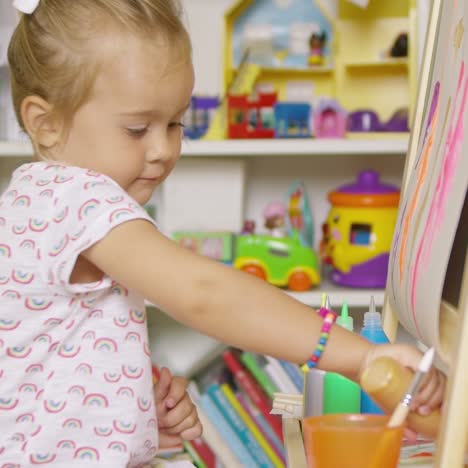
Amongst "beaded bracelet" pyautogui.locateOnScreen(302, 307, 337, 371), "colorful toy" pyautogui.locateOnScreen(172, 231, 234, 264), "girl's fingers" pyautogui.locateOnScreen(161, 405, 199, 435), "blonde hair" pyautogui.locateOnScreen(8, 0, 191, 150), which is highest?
"blonde hair" pyautogui.locateOnScreen(8, 0, 191, 150)

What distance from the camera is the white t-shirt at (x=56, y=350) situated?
79 cm

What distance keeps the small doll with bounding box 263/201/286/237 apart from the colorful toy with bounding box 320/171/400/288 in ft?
0.60

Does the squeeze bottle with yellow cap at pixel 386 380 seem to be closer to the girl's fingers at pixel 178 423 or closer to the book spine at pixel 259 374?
the girl's fingers at pixel 178 423

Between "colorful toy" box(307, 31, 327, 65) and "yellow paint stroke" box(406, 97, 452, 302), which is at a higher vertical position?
"colorful toy" box(307, 31, 327, 65)

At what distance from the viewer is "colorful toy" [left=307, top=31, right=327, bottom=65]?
2.01m

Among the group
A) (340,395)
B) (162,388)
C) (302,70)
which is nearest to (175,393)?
(162,388)

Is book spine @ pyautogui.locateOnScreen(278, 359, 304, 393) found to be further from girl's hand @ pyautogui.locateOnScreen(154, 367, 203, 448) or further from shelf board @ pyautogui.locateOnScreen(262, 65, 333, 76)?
girl's hand @ pyautogui.locateOnScreen(154, 367, 203, 448)

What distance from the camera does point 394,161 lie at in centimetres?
210

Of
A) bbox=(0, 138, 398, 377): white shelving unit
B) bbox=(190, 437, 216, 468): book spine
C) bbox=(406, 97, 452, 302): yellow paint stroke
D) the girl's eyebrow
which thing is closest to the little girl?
the girl's eyebrow

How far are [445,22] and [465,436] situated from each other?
0.54 meters

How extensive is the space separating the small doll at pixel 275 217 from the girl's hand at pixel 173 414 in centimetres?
102

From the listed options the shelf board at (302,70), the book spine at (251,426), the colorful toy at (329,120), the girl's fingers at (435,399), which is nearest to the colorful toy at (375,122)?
the colorful toy at (329,120)

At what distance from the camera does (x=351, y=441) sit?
64 centimetres

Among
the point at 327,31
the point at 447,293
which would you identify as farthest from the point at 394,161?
the point at 447,293
